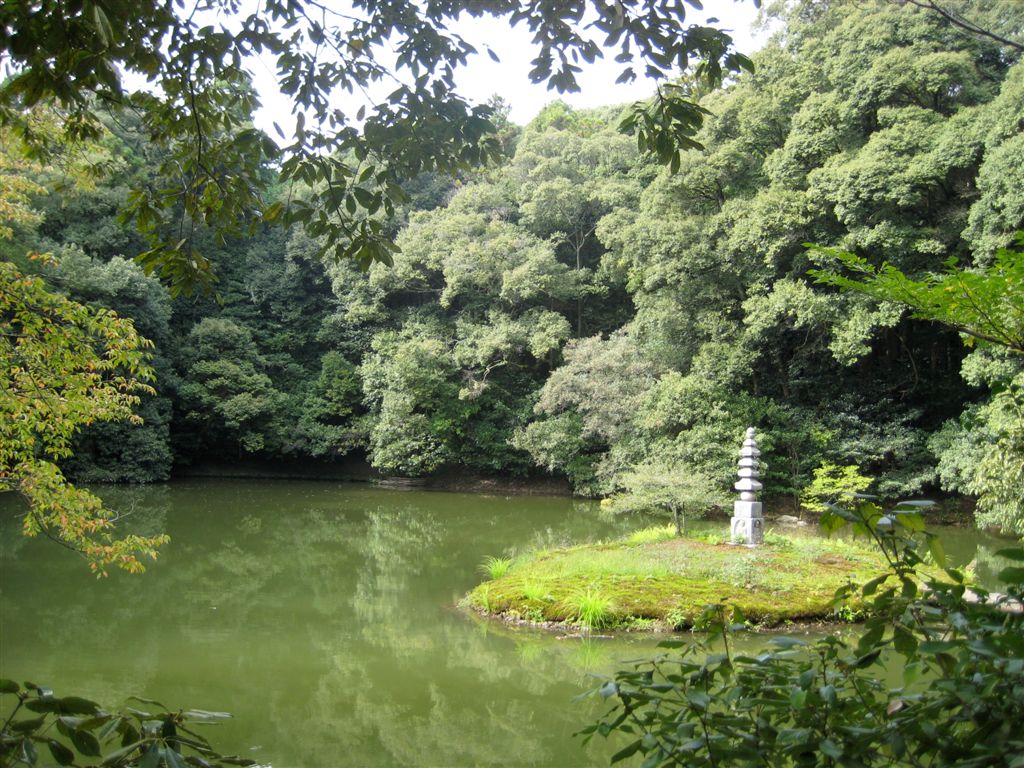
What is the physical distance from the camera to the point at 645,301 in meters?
13.3

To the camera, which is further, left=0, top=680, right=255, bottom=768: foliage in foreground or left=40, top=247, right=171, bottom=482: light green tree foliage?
left=40, top=247, right=171, bottom=482: light green tree foliage

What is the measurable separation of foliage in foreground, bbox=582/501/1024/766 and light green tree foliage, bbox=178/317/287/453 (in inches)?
624

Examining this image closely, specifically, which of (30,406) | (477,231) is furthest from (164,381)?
(30,406)

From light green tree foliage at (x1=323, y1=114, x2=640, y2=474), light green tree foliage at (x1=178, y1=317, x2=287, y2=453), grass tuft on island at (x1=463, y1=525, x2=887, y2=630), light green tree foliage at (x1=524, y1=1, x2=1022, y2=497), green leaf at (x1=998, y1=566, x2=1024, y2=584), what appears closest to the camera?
green leaf at (x1=998, y1=566, x2=1024, y2=584)

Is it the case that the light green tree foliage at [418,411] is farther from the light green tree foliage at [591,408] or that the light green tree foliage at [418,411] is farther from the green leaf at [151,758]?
the green leaf at [151,758]

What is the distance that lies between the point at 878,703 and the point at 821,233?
1136 cm

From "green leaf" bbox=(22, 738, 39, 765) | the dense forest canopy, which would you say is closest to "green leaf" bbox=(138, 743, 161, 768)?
"green leaf" bbox=(22, 738, 39, 765)

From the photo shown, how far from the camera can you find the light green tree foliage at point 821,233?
10188mm

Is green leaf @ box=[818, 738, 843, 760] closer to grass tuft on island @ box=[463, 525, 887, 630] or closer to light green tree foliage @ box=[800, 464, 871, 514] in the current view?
grass tuft on island @ box=[463, 525, 887, 630]

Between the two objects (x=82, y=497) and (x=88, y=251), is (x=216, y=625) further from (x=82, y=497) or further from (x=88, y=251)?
(x=88, y=251)

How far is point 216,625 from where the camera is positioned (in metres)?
5.28

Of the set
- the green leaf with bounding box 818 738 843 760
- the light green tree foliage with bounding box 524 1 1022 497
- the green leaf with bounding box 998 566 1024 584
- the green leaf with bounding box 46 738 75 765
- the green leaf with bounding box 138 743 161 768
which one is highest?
the light green tree foliage with bounding box 524 1 1022 497

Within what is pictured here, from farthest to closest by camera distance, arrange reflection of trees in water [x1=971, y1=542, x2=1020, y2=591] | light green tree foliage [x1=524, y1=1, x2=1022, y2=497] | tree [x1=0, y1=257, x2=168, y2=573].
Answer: light green tree foliage [x1=524, y1=1, x2=1022, y2=497] < reflection of trees in water [x1=971, y1=542, x2=1020, y2=591] < tree [x1=0, y1=257, x2=168, y2=573]

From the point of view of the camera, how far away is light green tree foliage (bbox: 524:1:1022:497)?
33.4ft
